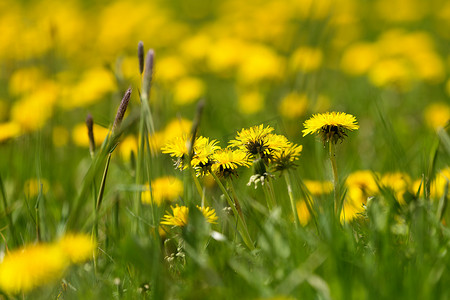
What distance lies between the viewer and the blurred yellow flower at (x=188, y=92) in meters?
3.60

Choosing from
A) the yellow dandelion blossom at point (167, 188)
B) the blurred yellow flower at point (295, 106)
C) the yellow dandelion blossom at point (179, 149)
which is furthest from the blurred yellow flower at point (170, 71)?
the yellow dandelion blossom at point (179, 149)

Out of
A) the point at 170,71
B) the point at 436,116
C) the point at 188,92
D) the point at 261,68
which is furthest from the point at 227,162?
the point at 170,71

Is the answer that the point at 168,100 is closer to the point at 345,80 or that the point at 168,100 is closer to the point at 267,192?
the point at 345,80

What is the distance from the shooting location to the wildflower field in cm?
110

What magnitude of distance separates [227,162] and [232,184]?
8cm

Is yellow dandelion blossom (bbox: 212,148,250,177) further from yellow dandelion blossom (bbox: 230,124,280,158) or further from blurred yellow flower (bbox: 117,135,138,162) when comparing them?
blurred yellow flower (bbox: 117,135,138,162)

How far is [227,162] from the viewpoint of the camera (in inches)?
51.1

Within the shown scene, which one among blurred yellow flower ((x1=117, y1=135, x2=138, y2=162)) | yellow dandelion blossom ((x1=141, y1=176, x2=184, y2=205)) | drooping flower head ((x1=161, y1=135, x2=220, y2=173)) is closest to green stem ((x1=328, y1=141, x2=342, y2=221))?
drooping flower head ((x1=161, y1=135, x2=220, y2=173))

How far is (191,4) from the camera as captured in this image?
8.66m

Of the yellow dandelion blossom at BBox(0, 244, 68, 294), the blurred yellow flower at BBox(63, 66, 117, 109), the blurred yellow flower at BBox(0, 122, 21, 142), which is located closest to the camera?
the yellow dandelion blossom at BBox(0, 244, 68, 294)

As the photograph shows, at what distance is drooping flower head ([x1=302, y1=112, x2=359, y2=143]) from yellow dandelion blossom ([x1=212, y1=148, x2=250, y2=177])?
0.15 metres

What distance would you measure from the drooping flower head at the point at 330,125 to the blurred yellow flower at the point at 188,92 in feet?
7.55

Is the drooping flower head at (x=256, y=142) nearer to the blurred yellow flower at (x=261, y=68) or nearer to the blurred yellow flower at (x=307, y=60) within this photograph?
the blurred yellow flower at (x=307, y=60)

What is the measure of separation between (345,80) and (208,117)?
2.00m
